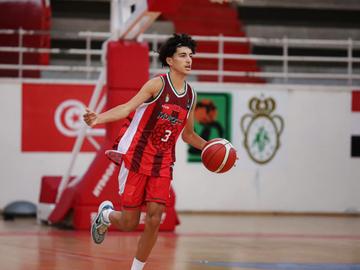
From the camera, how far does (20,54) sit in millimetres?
17172

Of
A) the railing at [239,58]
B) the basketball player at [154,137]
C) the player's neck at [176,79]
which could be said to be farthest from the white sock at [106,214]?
the railing at [239,58]

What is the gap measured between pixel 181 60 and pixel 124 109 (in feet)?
2.36

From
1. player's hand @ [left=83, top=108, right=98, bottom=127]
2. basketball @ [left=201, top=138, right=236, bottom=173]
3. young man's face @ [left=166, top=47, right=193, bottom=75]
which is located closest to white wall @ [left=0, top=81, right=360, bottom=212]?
basketball @ [left=201, top=138, right=236, bottom=173]

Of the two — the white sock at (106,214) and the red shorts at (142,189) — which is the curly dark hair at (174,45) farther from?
the white sock at (106,214)

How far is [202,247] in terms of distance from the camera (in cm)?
1130

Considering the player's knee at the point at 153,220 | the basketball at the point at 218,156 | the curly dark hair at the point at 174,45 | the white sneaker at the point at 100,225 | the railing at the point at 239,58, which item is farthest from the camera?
the railing at the point at 239,58

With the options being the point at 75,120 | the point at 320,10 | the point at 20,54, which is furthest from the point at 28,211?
the point at 320,10

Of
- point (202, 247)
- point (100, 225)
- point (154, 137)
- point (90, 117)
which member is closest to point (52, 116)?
point (202, 247)

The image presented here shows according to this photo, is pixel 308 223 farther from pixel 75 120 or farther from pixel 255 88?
pixel 75 120

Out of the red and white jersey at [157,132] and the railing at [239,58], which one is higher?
the railing at [239,58]

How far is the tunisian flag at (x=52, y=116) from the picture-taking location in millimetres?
16812

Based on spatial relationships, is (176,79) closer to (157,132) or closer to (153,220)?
(157,132)

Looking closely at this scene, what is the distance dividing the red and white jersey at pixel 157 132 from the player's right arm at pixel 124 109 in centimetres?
6

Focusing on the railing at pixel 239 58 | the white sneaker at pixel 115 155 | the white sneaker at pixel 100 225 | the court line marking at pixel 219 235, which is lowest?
the court line marking at pixel 219 235
